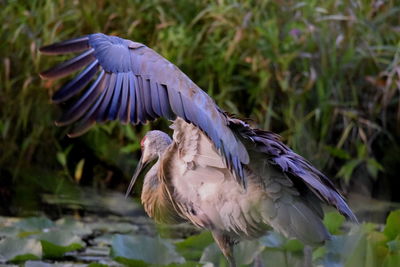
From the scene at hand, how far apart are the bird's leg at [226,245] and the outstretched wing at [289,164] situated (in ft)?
1.49

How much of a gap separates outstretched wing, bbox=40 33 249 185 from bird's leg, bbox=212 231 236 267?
515 mm

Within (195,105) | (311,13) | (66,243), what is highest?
(311,13)

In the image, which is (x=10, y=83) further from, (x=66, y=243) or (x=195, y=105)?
(x=195, y=105)

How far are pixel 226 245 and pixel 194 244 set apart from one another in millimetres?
633

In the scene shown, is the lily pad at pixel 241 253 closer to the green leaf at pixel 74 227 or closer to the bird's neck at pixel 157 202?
the bird's neck at pixel 157 202

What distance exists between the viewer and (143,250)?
154 inches

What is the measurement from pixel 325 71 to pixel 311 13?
1.56 ft

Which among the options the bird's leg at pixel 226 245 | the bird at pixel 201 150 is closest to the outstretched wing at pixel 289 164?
the bird at pixel 201 150

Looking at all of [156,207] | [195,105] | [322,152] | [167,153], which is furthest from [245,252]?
[322,152]

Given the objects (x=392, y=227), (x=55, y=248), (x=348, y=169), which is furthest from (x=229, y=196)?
(x=348, y=169)

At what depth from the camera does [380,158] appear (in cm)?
597

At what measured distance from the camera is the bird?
120 inches

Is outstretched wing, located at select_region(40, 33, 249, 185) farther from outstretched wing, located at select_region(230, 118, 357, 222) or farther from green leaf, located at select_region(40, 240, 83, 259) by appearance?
green leaf, located at select_region(40, 240, 83, 259)

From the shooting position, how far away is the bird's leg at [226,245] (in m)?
3.60
